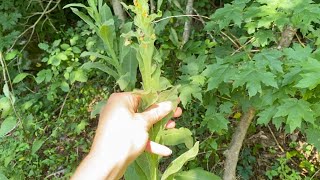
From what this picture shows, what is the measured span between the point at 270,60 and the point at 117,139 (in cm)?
69

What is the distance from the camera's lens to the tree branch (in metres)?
2.04

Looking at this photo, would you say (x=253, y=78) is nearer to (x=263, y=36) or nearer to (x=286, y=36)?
(x=263, y=36)

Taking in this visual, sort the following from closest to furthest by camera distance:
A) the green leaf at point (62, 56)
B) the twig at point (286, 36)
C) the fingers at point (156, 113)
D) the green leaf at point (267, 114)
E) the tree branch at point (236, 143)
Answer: the fingers at point (156, 113) < the green leaf at point (267, 114) < the twig at point (286, 36) < the tree branch at point (236, 143) < the green leaf at point (62, 56)

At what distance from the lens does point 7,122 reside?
178 cm

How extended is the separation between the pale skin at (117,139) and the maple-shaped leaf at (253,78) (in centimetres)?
39

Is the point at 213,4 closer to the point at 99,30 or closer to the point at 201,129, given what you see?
the point at 201,129

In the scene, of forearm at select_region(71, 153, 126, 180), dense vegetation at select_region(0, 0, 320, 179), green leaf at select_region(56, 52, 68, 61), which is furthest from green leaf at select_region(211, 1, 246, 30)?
green leaf at select_region(56, 52, 68, 61)

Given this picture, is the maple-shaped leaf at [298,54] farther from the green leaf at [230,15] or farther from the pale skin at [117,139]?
the pale skin at [117,139]

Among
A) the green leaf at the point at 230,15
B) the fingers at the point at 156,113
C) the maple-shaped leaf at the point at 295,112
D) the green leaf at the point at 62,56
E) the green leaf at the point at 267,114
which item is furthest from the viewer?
the green leaf at the point at 62,56

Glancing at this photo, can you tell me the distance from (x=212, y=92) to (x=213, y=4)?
1.68 m

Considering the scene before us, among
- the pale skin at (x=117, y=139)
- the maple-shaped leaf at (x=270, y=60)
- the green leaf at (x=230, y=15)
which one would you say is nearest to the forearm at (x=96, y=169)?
the pale skin at (x=117, y=139)

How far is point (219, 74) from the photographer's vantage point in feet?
5.56

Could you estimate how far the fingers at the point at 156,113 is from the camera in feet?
4.34

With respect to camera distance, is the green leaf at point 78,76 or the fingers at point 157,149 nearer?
the fingers at point 157,149
